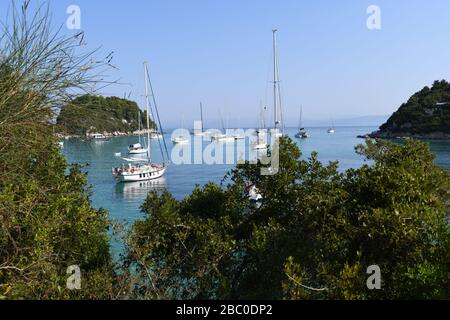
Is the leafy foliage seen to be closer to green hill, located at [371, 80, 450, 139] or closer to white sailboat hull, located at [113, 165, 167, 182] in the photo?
white sailboat hull, located at [113, 165, 167, 182]

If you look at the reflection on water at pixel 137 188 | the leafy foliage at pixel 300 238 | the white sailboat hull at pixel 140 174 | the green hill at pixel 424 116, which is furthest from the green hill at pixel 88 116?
the green hill at pixel 424 116

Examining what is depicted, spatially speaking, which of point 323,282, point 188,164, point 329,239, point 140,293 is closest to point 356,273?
point 323,282

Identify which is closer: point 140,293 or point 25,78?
point 25,78

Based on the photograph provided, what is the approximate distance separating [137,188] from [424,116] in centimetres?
6241

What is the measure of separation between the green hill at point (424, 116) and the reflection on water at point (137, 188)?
180ft

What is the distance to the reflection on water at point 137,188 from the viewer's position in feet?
101

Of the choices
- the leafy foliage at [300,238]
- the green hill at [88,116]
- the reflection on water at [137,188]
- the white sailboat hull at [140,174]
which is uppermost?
the green hill at [88,116]

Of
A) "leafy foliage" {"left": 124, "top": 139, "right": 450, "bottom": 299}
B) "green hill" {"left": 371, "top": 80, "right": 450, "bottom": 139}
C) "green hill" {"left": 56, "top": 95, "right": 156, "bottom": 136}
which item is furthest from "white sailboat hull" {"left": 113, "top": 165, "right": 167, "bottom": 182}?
"green hill" {"left": 371, "top": 80, "right": 450, "bottom": 139}

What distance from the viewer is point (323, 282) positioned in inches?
167

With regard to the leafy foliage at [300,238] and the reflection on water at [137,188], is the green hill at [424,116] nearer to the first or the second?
the reflection on water at [137,188]

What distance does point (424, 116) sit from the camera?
8050 centimetres
